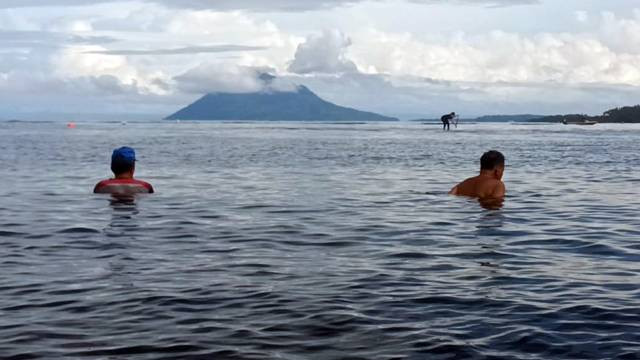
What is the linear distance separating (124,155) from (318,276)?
10649mm

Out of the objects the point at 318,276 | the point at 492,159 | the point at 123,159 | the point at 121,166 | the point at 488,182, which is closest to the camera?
the point at 318,276

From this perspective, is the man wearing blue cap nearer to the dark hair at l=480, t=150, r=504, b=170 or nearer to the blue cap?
the blue cap

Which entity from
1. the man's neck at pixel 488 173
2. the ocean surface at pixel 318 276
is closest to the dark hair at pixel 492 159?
the man's neck at pixel 488 173

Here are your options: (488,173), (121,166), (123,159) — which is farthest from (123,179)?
(488,173)

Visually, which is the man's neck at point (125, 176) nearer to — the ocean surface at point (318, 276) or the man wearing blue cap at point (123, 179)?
the man wearing blue cap at point (123, 179)

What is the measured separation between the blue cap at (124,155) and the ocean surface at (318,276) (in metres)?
1.20

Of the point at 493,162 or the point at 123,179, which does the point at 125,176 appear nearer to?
the point at 123,179

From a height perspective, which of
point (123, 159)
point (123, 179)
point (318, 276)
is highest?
point (123, 159)

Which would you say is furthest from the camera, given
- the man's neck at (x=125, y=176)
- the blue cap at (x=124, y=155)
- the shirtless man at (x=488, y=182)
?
the man's neck at (x=125, y=176)

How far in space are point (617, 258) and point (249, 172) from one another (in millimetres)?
23770

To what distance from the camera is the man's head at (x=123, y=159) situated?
21344mm

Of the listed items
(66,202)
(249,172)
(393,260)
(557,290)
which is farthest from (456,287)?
(249,172)

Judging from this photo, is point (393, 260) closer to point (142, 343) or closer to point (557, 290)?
point (557, 290)

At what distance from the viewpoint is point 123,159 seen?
21562mm
